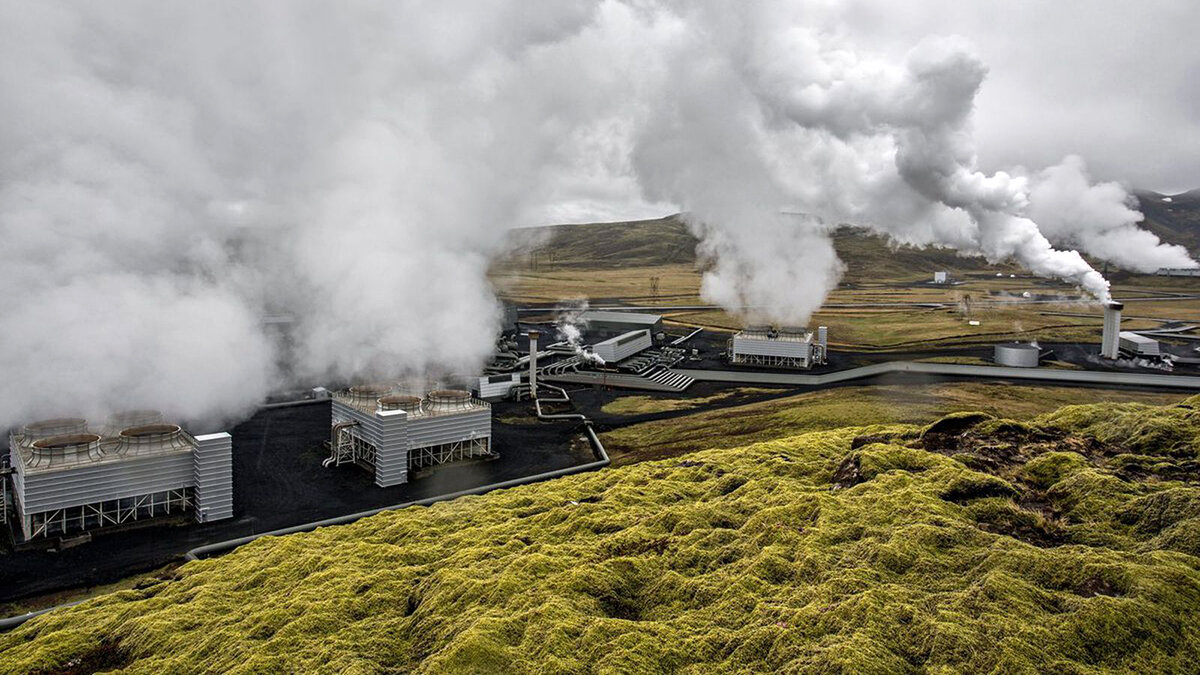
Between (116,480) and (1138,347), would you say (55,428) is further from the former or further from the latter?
(1138,347)

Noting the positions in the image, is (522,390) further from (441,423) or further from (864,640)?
(864,640)

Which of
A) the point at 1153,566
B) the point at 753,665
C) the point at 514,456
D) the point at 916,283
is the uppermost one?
the point at 916,283

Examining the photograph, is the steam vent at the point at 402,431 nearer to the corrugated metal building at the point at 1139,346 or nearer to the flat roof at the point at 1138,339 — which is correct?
the corrugated metal building at the point at 1139,346

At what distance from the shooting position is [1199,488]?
566 inches

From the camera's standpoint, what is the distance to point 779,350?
3130 inches

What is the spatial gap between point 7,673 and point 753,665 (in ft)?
50.9

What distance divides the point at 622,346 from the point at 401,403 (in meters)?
40.6

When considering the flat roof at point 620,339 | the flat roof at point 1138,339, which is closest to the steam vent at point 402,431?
the flat roof at point 620,339

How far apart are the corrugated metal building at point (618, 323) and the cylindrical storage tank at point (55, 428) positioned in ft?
219

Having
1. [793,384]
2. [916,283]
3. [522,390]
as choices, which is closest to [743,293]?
[793,384]

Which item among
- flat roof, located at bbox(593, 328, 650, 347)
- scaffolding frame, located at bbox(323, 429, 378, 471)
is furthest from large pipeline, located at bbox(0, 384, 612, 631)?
flat roof, located at bbox(593, 328, 650, 347)

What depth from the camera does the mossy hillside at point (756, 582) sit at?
11.3m

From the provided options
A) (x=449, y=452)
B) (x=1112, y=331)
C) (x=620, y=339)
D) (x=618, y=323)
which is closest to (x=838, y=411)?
(x=449, y=452)

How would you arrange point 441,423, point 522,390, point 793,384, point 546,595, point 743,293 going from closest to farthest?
point 546,595 < point 441,423 < point 522,390 < point 793,384 < point 743,293
